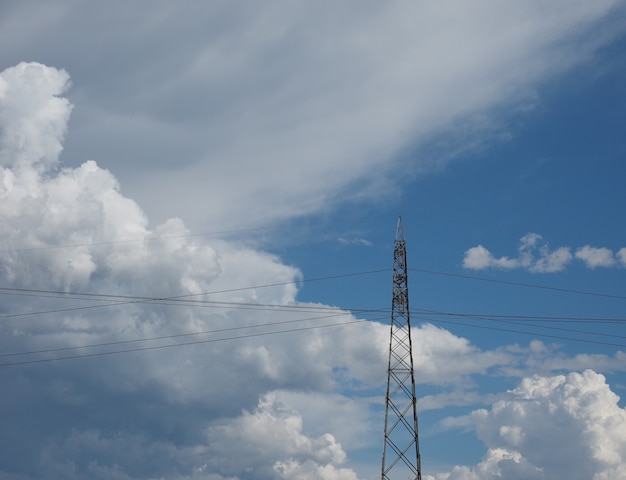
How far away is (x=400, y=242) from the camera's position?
106m

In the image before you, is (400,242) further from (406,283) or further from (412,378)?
(412,378)

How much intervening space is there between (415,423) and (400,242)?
1079 inches

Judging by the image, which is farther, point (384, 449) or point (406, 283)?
point (406, 283)

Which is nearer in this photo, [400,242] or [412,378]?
[412,378]

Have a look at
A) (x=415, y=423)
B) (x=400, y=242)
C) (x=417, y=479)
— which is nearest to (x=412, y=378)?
(x=415, y=423)

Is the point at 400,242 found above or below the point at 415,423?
above

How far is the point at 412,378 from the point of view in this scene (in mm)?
98312

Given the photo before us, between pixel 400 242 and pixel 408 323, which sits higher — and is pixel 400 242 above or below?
above

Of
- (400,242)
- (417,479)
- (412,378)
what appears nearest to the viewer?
(417,479)

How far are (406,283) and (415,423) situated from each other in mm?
20198

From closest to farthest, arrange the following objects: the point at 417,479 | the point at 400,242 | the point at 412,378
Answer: the point at 417,479, the point at 412,378, the point at 400,242

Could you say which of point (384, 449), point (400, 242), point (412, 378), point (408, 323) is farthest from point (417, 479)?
point (400, 242)

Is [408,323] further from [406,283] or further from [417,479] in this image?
[417,479]

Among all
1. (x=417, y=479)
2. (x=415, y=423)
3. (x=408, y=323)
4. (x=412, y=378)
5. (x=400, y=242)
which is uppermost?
(x=400, y=242)
